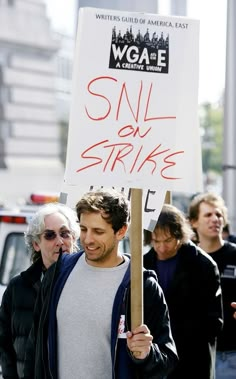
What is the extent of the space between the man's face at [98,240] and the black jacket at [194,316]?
137 cm

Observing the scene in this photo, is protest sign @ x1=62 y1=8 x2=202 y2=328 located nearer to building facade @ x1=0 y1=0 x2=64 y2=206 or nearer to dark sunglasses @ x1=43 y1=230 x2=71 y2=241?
dark sunglasses @ x1=43 y1=230 x2=71 y2=241

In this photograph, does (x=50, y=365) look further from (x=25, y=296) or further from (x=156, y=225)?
Result: (x=156, y=225)

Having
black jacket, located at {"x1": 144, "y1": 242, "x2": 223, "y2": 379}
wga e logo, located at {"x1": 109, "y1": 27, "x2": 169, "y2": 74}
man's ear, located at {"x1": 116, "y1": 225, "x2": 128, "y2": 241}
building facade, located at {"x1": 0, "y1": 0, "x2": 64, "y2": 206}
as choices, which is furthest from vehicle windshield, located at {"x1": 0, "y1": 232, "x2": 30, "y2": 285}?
building facade, located at {"x1": 0, "y1": 0, "x2": 64, "y2": 206}

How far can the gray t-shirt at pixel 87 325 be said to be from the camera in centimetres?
459

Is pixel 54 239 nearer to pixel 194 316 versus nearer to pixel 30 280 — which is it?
pixel 30 280

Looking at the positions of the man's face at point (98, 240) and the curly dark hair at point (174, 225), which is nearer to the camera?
the man's face at point (98, 240)

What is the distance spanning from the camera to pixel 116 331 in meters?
4.56

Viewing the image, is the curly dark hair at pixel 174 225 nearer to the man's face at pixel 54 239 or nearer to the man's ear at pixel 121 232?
the man's face at pixel 54 239

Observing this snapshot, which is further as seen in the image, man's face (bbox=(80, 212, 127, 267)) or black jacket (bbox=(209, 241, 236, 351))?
black jacket (bbox=(209, 241, 236, 351))

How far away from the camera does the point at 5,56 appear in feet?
145

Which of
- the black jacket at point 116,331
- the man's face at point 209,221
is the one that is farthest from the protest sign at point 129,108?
the man's face at point 209,221

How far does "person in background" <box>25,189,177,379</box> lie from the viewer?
457cm

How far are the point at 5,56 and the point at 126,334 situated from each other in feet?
133

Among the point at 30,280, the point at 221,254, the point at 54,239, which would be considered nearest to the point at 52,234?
the point at 54,239
